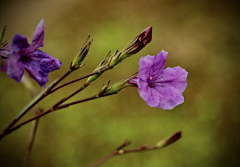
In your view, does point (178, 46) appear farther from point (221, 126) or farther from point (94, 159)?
point (94, 159)

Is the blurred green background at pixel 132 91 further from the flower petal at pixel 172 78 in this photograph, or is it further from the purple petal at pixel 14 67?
the purple petal at pixel 14 67

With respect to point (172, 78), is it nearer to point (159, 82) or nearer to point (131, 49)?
point (159, 82)

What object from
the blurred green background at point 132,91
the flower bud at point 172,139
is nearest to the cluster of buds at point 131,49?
the flower bud at point 172,139

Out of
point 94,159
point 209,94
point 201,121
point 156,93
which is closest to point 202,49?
point 209,94

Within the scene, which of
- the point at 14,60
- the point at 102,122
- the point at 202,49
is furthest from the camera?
the point at 202,49

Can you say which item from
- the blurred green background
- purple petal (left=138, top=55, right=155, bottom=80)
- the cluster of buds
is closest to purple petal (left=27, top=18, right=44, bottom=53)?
the cluster of buds

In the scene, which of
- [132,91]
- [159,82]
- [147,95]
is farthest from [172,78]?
[132,91]

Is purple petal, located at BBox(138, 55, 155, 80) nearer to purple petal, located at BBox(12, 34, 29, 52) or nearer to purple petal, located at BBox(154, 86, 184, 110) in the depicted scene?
purple petal, located at BBox(154, 86, 184, 110)
